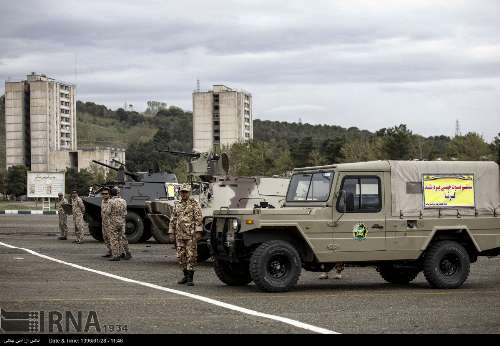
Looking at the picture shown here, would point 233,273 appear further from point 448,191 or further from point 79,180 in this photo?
point 79,180

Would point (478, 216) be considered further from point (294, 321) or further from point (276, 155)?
point (276, 155)

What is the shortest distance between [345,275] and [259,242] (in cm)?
393

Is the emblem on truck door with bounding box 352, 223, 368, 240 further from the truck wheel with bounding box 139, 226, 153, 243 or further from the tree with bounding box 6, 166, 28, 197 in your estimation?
the tree with bounding box 6, 166, 28, 197

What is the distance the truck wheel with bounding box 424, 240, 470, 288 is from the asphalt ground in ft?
0.92

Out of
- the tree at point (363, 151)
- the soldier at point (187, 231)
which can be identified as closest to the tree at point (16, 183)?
the tree at point (363, 151)

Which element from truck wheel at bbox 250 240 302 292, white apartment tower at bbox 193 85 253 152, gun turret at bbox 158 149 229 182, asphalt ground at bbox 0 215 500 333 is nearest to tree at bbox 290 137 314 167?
white apartment tower at bbox 193 85 253 152

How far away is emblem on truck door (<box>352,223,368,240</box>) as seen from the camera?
14.6 meters

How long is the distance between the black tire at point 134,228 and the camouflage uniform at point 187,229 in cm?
1397

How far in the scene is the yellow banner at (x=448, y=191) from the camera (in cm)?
1527

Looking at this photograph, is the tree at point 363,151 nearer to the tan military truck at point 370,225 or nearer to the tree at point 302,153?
the tree at point 302,153

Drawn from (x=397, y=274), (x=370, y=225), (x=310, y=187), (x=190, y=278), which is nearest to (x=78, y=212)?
(x=190, y=278)

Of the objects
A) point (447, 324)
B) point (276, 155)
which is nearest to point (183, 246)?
point (447, 324)

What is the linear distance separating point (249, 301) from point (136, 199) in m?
17.2

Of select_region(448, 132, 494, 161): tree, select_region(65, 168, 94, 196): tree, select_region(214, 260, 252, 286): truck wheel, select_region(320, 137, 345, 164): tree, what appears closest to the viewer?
select_region(214, 260, 252, 286): truck wheel
